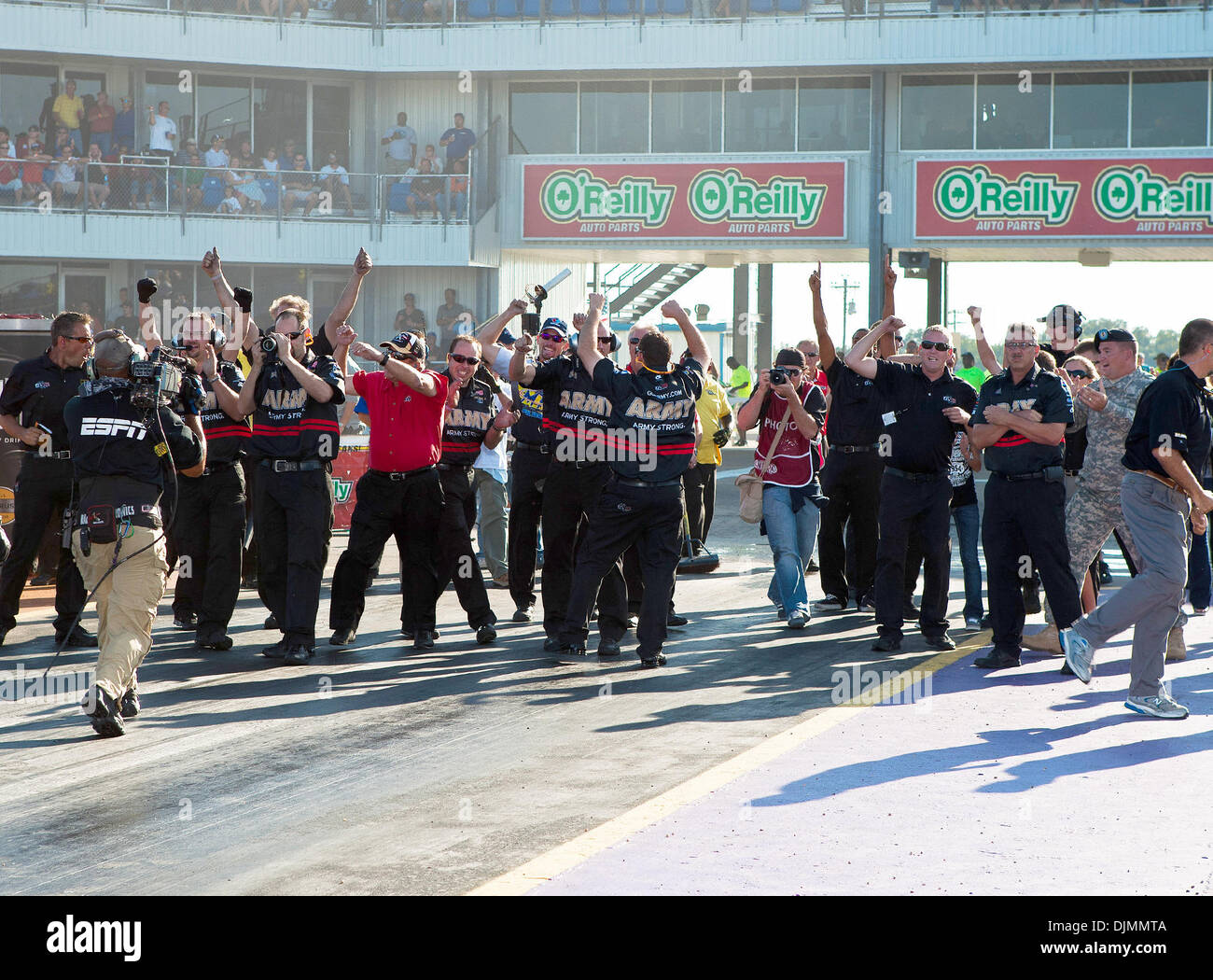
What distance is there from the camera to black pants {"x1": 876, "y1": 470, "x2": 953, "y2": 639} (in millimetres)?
9492

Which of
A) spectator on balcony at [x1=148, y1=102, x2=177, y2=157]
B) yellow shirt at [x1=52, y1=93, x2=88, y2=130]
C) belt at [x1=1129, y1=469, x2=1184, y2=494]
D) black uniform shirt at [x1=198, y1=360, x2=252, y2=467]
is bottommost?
belt at [x1=1129, y1=469, x2=1184, y2=494]

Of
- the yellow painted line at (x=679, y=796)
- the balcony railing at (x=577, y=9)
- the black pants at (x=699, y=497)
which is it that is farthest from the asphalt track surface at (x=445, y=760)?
the balcony railing at (x=577, y=9)

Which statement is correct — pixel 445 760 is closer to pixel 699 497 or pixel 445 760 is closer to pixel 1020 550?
pixel 1020 550

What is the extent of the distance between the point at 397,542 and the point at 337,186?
2125 centimetres

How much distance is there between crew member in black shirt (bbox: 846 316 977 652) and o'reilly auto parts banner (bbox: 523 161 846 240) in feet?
63.7

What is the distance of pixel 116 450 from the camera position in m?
7.27

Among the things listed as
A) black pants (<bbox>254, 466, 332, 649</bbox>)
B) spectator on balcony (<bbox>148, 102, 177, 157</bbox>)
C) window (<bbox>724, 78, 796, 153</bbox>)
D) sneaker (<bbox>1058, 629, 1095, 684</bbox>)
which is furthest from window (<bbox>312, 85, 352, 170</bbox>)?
sneaker (<bbox>1058, 629, 1095, 684</bbox>)

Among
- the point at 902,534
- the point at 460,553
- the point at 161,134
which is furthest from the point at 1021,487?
the point at 161,134

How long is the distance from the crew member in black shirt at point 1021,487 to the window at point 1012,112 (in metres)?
21.2

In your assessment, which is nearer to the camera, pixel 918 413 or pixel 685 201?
pixel 918 413

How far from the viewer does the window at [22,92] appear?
99.0 ft

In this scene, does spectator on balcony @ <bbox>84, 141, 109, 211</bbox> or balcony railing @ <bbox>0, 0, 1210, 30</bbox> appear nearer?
spectator on balcony @ <bbox>84, 141, 109, 211</bbox>

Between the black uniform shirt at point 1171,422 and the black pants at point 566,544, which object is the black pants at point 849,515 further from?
the black uniform shirt at point 1171,422
